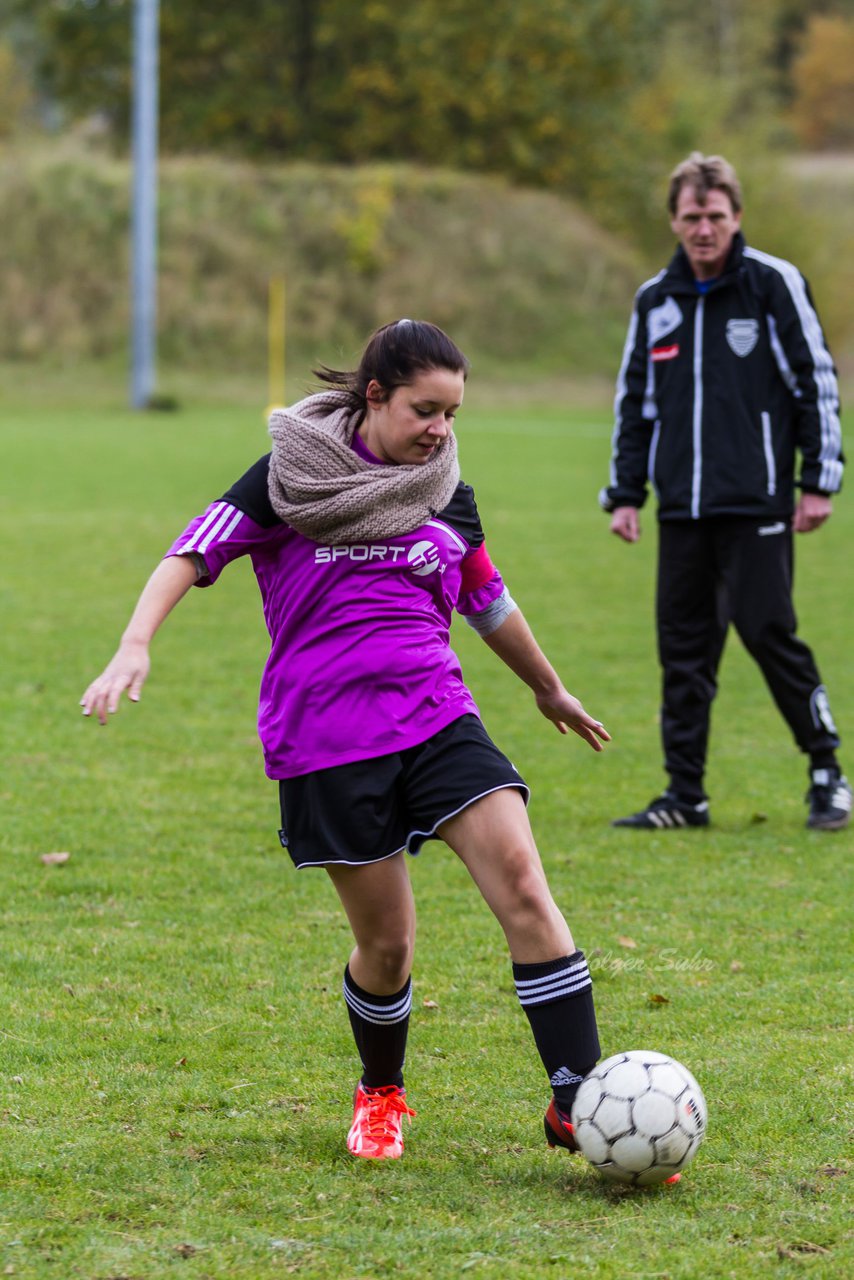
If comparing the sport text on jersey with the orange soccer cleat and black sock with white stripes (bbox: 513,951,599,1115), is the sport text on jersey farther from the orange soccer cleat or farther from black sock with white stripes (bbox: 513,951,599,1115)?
the orange soccer cleat

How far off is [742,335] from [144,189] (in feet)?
83.5

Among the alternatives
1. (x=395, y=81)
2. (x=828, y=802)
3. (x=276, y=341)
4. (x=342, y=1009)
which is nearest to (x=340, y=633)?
(x=342, y=1009)

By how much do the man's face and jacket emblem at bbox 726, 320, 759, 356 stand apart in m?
0.25

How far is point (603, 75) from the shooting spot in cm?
4747

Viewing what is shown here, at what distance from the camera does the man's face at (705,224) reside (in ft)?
20.9

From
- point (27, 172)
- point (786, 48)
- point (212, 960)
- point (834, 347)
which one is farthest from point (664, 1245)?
point (786, 48)

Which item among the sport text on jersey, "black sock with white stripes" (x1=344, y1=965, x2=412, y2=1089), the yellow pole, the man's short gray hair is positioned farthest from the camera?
the yellow pole

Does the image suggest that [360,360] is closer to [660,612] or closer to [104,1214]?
[104,1214]

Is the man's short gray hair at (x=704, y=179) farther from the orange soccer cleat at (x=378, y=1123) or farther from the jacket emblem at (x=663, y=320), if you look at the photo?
the orange soccer cleat at (x=378, y=1123)

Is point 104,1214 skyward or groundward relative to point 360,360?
groundward

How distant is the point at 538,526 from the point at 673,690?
977 cm

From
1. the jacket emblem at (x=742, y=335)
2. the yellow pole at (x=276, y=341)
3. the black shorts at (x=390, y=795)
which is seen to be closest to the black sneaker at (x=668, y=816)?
the jacket emblem at (x=742, y=335)

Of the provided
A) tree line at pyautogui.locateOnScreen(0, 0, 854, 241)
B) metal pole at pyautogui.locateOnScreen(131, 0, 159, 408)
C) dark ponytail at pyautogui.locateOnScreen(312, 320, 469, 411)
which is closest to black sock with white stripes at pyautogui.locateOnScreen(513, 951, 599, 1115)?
dark ponytail at pyautogui.locateOnScreen(312, 320, 469, 411)

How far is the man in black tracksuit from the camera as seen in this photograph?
6469mm
